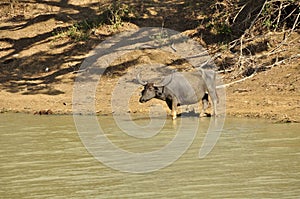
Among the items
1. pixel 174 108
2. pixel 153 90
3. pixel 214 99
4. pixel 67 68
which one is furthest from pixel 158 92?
pixel 67 68

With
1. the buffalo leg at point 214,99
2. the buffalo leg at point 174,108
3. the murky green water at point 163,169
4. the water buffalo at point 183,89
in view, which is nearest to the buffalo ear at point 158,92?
the water buffalo at point 183,89

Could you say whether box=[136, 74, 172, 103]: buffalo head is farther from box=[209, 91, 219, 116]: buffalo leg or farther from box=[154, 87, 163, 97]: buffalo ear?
box=[209, 91, 219, 116]: buffalo leg

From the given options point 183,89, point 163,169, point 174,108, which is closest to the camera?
point 163,169

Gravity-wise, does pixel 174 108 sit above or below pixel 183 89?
below

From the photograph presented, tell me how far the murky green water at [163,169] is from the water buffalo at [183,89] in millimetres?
1767

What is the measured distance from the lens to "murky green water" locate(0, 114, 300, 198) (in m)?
7.80

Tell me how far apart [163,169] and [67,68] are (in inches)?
417

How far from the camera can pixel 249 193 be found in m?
7.59

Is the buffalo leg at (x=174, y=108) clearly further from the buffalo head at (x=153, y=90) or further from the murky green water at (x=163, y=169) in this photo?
the murky green water at (x=163, y=169)

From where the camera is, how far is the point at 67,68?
1917 cm

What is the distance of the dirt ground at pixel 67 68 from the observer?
15.0 meters

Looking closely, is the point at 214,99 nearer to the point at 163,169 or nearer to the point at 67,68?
the point at 163,169

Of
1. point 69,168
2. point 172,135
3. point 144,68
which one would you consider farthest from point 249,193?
point 144,68

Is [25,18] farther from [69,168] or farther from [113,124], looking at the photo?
[69,168]
